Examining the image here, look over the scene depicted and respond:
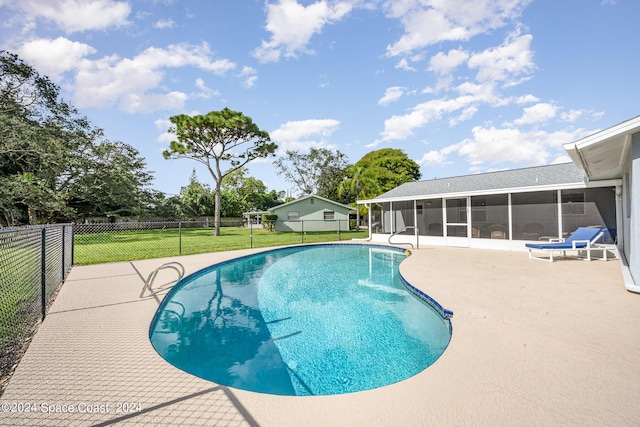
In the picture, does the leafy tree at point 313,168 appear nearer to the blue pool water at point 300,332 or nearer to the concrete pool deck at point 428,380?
the blue pool water at point 300,332

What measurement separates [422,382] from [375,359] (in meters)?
1.25

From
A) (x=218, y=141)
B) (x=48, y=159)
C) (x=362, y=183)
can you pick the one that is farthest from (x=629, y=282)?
Answer: (x=48, y=159)

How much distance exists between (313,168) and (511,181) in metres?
28.6

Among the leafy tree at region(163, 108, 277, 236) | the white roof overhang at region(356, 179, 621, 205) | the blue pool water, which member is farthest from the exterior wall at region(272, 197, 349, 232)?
the blue pool water

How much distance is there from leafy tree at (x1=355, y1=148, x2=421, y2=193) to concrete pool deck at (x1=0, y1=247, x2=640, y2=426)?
28.0 metres

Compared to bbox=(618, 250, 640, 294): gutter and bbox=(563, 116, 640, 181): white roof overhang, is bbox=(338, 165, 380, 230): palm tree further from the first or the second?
bbox=(618, 250, 640, 294): gutter

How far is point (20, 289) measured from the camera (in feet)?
14.2

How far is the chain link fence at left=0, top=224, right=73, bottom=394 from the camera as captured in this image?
3.00 m

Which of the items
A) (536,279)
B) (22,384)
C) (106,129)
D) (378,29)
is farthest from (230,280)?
(106,129)

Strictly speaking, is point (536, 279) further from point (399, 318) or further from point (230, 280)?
point (230, 280)

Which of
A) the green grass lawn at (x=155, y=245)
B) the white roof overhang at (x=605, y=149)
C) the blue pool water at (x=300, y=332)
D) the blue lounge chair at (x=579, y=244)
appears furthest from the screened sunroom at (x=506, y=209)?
the blue pool water at (x=300, y=332)

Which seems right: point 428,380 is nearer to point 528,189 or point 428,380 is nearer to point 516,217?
point 528,189

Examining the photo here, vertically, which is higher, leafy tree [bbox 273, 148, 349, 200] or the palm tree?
leafy tree [bbox 273, 148, 349, 200]

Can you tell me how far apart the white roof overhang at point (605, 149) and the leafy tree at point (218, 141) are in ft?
56.5
